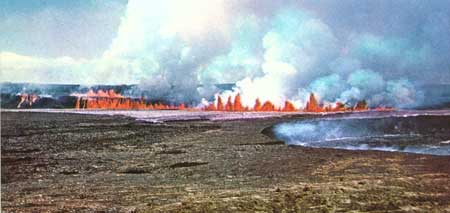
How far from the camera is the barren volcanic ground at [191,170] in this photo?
4465 millimetres

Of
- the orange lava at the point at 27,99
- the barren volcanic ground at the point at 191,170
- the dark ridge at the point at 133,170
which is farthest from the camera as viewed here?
the orange lava at the point at 27,99

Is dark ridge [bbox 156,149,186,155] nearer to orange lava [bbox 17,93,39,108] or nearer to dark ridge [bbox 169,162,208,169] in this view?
dark ridge [bbox 169,162,208,169]

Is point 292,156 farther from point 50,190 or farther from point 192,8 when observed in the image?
point 50,190

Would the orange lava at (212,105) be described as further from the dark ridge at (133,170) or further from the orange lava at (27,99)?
the dark ridge at (133,170)

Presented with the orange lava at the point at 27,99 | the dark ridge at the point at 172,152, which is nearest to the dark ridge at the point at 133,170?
the dark ridge at the point at 172,152

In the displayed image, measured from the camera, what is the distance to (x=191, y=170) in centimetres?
473

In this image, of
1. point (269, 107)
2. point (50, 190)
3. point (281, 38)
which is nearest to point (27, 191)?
point (50, 190)

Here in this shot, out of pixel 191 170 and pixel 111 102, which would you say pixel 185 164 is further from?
pixel 111 102

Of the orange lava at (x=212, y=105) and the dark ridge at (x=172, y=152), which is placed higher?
the orange lava at (x=212, y=105)

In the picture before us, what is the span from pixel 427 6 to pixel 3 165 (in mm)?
3372

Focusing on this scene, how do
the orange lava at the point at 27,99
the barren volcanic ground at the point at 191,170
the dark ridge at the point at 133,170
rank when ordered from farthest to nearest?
1. the orange lava at the point at 27,99
2. the dark ridge at the point at 133,170
3. the barren volcanic ground at the point at 191,170

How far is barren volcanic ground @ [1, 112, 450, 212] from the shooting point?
4.46 metres

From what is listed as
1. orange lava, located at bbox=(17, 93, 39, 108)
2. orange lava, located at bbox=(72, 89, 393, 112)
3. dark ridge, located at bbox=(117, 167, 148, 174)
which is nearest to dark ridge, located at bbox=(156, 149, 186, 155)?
dark ridge, located at bbox=(117, 167, 148, 174)

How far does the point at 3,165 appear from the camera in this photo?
4.85 metres
